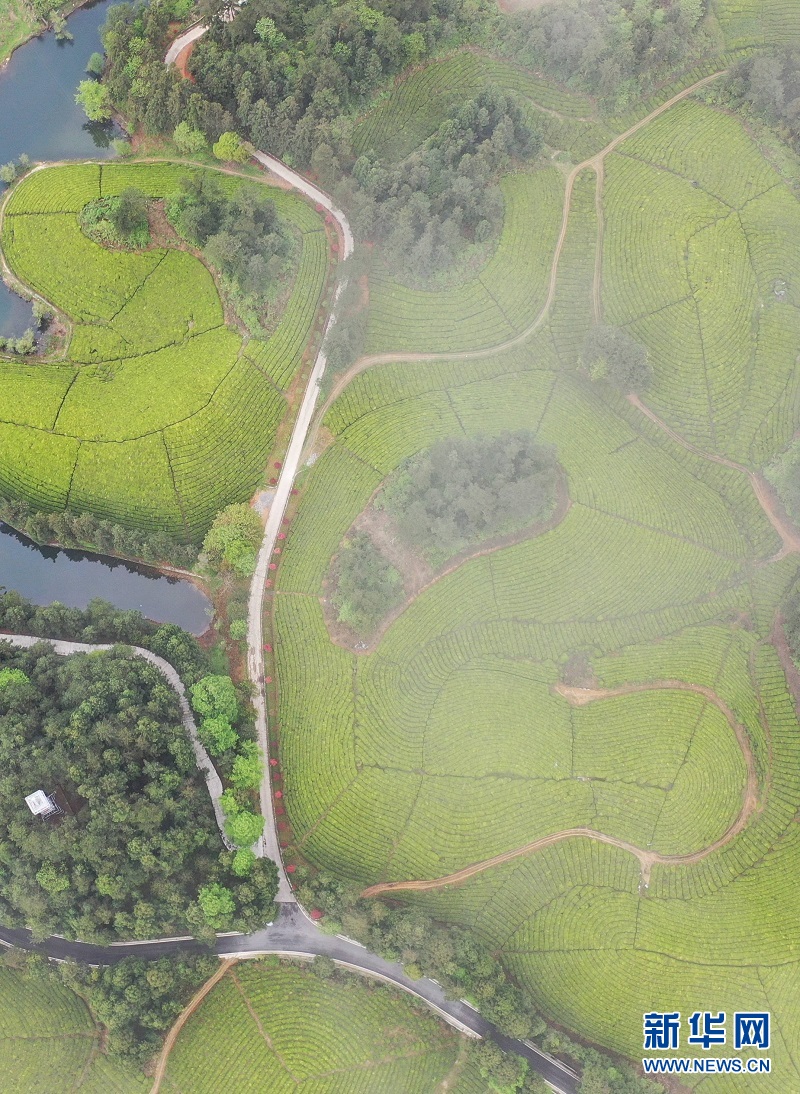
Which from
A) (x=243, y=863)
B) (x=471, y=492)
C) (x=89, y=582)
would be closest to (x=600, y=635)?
(x=471, y=492)

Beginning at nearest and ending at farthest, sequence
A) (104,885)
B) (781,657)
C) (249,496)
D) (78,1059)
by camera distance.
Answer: (104,885)
(78,1059)
(781,657)
(249,496)

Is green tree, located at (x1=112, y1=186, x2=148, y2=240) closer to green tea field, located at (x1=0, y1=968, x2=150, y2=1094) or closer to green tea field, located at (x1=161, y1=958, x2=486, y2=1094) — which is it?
green tea field, located at (x1=0, y1=968, x2=150, y2=1094)

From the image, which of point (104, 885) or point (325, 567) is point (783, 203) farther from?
point (104, 885)

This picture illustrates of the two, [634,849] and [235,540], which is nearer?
[634,849]

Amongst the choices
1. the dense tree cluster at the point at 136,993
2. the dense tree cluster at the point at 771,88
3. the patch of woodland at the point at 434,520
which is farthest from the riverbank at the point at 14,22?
the dense tree cluster at the point at 136,993

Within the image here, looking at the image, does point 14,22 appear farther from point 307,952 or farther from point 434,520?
point 307,952

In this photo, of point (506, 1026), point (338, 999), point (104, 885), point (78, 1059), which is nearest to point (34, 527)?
point (104, 885)

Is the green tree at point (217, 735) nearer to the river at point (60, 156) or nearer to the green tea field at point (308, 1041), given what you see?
the river at point (60, 156)
